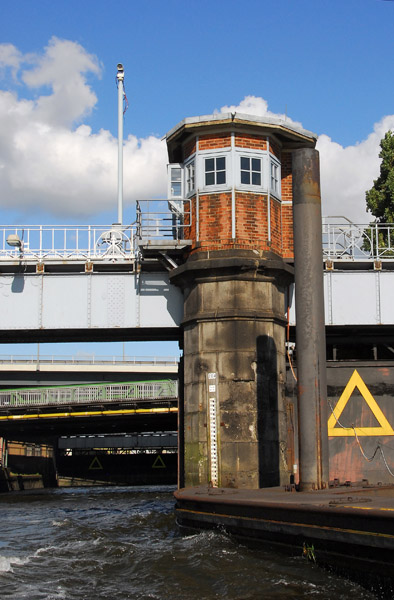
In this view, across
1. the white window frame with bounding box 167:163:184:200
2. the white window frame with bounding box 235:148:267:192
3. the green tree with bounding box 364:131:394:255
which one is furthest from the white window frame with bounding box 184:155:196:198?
the green tree with bounding box 364:131:394:255

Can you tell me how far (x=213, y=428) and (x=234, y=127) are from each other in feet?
30.1

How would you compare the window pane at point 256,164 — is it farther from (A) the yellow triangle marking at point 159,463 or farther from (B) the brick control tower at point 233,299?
(A) the yellow triangle marking at point 159,463

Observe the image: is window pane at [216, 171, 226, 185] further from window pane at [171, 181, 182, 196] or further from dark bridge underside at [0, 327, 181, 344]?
dark bridge underside at [0, 327, 181, 344]

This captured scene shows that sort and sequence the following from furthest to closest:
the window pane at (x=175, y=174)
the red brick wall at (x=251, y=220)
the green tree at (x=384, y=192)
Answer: the green tree at (x=384, y=192)
the window pane at (x=175, y=174)
the red brick wall at (x=251, y=220)

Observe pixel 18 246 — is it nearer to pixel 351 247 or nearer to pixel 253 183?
pixel 253 183

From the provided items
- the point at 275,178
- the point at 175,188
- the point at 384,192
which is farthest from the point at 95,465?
the point at 275,178

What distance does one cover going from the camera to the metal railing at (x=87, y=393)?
51812 millimetres

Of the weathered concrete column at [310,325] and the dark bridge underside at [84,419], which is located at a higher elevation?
the weathered concrete column at [310,325]

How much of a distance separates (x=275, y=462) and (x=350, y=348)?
1109 cm

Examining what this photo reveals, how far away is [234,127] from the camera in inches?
848

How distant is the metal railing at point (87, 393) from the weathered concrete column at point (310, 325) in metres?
35.5

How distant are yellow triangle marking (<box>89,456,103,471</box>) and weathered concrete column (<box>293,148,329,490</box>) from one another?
206 feet

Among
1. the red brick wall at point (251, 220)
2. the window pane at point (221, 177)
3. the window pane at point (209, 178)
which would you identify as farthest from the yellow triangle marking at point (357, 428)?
the window pane at point (209, 178)

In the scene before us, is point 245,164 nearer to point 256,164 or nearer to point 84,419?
point 256,164
